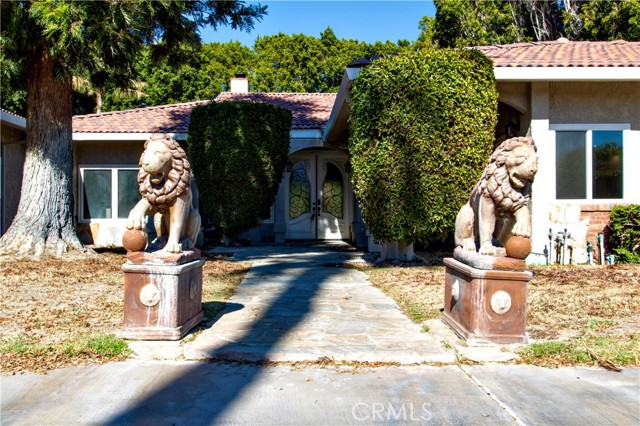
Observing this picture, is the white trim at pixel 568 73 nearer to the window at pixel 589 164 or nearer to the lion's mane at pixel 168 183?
the window at pixel 589 164

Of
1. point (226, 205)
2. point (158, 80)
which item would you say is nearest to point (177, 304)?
point (226, 205)

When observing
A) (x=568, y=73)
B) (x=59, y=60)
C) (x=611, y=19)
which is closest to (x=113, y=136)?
(x=59, y=60)

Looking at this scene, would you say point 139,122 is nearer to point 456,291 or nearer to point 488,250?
point 456,291

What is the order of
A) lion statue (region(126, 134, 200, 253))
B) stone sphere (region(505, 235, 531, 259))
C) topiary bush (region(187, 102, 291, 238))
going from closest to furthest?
stone sphere (region(505, 235, 531, 259))
lion statue (region(126, 134, 200, 253))
topiary bush (region(187, 102, 291, 238))

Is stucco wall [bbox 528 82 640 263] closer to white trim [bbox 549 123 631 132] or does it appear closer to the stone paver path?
white trim [bbox 549 123 631 132]

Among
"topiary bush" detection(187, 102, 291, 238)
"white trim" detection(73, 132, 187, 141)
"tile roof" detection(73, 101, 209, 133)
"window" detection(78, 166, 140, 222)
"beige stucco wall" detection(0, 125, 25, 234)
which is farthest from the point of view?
"window" detection(78, 166, 140, 222)

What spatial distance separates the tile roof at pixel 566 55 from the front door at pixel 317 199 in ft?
21.9

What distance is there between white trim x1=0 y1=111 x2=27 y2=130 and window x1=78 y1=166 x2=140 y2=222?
2.02m

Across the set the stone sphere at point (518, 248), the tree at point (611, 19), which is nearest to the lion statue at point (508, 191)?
the stone sphere at point (518, 248)

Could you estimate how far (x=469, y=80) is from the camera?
28.5 ft

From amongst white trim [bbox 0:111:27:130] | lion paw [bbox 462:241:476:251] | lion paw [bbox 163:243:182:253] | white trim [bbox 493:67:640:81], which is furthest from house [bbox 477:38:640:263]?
white trim [bbox 0:111:27:130]

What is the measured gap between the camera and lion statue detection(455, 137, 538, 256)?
4336 mm

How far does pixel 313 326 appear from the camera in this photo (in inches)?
202

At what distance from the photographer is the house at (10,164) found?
13.7 meters
